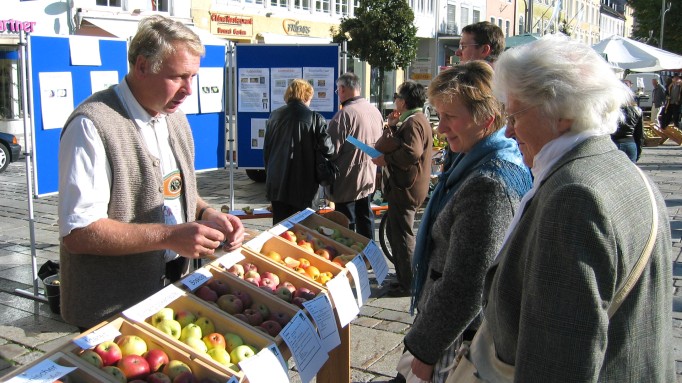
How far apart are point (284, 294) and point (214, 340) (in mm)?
498

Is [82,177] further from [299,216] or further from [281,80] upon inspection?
[281,80]

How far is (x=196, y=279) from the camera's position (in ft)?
8.13

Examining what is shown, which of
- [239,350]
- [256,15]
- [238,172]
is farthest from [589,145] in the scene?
[256,15]

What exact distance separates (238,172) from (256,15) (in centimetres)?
1370

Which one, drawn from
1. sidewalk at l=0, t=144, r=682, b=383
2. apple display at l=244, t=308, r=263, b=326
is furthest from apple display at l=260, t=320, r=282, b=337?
sidewalk at l=0, t=144, r=682, b=383

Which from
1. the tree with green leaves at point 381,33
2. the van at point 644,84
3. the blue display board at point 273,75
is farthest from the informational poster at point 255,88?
the van at point 644,84

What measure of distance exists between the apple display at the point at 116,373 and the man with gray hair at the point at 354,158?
449cm

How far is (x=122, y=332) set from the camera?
6.79ft

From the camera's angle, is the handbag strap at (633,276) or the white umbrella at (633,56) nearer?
the handbag strap at (633,276)

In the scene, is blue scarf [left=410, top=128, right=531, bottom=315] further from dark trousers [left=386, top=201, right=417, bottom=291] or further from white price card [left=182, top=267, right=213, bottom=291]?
dark trousers [left=386, top=201, right=417, bottom=291]

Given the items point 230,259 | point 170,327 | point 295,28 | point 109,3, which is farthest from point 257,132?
point 295,28

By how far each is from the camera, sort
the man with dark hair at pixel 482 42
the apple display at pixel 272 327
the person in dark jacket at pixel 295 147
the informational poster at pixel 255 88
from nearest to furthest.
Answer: the apple display at pixel 272 327 → the man with dark hair at pixel 482 42 → the person in dark jacket at pixel 295 147 → the informational poster at pixel 255 88

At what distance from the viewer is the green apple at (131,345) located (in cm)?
199

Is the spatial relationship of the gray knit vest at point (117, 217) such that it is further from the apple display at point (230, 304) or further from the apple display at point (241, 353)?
the apple display at point (241, 353)
